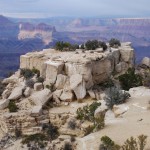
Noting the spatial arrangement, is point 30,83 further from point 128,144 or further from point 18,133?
point 128,144

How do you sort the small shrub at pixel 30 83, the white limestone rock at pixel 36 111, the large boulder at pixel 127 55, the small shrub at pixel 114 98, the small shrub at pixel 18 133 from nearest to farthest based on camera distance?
the small shrub at pixel 18 133, the small shrub at pixel 114 98, the white limestone rock at pixel 36 111, the small shrub at pixel 30 83, the large boulder at pixel 127 55

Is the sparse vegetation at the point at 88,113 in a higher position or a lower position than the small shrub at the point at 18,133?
higher

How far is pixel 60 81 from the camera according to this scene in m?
37.1

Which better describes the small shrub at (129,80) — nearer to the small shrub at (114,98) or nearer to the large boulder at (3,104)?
the small shrub at (114,98)

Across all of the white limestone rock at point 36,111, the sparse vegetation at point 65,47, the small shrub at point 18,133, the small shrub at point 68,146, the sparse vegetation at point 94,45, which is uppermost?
the sparse vegetation at point 94,45

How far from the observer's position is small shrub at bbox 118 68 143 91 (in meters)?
39.8

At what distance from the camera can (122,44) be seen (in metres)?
48.7

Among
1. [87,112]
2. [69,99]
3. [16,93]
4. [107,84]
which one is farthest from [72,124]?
[107,84]

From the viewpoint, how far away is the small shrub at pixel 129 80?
3978 cm

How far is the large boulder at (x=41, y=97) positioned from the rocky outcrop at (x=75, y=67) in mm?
1144

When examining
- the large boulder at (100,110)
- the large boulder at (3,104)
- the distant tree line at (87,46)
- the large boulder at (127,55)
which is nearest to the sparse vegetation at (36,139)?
the large boulder at (100,110)

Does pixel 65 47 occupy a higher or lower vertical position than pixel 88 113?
higher

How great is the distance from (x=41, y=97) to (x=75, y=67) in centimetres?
407

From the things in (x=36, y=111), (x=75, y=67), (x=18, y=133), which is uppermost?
(x=75, y=67)
